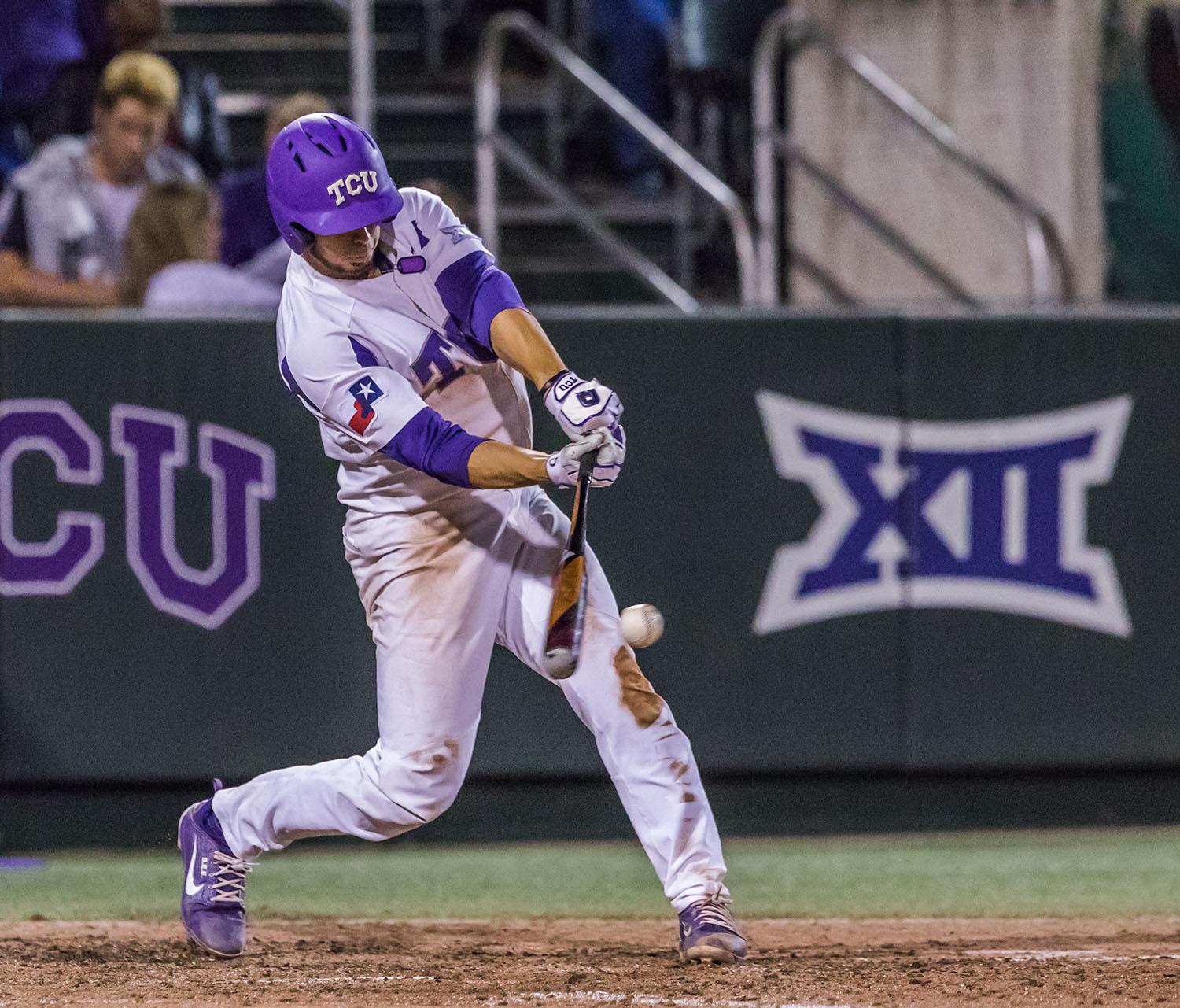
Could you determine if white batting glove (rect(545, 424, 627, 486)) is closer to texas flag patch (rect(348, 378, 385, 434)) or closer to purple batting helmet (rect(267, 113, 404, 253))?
texas flag patch (rect(348, 378, 385, 434))

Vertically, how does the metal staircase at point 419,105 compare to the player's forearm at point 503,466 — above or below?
above

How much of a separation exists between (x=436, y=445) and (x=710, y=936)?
1299 mm

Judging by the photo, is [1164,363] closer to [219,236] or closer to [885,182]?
[885,182]

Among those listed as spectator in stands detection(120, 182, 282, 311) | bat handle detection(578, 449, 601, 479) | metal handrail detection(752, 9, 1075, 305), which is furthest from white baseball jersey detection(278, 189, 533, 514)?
metal handrail detection(752, 9, 1075, 305)

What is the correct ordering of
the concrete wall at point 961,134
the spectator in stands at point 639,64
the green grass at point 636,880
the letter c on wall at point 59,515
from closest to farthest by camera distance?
1. the green grass at point 636,880
2. the letter c on wall at point 59,515
3. the concrete wall at point 961,134
4. the spectator in stands at point 639,64

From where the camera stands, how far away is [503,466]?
14.1ft

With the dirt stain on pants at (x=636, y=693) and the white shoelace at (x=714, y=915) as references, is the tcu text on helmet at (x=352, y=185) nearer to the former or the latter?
the dirt stain on pants at (x=636, y=693)

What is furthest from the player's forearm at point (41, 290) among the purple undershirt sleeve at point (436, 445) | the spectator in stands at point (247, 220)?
the purple undershirt sleeve at point (436, 445)

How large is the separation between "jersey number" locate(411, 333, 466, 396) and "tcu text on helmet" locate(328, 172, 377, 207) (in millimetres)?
406

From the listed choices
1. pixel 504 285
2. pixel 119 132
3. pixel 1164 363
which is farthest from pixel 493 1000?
pixel 119 132

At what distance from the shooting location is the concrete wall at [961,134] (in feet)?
27.0

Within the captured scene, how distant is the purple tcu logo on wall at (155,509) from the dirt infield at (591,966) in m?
1.36

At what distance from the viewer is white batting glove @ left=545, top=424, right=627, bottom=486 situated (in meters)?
4.22

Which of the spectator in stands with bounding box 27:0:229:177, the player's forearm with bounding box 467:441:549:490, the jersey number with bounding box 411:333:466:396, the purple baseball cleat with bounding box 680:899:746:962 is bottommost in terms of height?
the purple baseball cleat with bounding box 680:899:746:962
